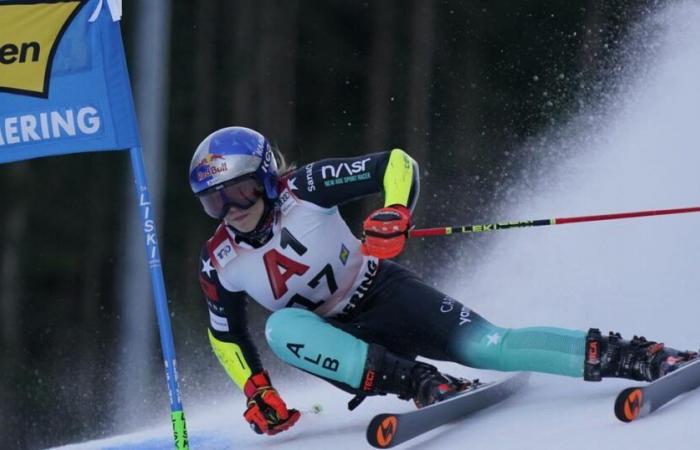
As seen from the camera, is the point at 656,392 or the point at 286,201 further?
the point at 286,201

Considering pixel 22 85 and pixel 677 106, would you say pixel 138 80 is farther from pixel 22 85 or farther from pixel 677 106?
pixel 22 85

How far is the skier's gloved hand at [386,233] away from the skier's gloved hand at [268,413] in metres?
0.76

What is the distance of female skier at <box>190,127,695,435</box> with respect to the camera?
352cm

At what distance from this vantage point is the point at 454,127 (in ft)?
34.2

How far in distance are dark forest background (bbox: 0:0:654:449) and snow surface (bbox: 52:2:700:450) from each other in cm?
139

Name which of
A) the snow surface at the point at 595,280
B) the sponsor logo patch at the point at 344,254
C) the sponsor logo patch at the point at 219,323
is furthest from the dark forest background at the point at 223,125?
the sponsor logo patch at the point at 344,254

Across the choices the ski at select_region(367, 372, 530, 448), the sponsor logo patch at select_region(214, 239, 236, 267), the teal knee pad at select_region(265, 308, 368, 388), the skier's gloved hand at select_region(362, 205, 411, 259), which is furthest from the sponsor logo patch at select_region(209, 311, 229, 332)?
the ski at select_region(367, 372, 530, 448)

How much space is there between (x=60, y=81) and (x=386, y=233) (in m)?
1.21

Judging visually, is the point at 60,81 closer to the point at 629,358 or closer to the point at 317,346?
the point at 317,346

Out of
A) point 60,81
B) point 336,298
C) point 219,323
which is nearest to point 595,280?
point 336,298

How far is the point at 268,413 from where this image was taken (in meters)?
3.92

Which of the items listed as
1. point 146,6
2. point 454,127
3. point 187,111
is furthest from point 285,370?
point 146,6

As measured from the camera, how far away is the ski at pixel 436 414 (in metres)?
3.15

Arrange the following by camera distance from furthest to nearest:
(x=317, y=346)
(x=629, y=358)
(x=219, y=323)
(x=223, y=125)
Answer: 1. (x=223, y=125)
2. (x=219, y=323)
3. (x=317, y=346)
4. (x=629, y=358)
